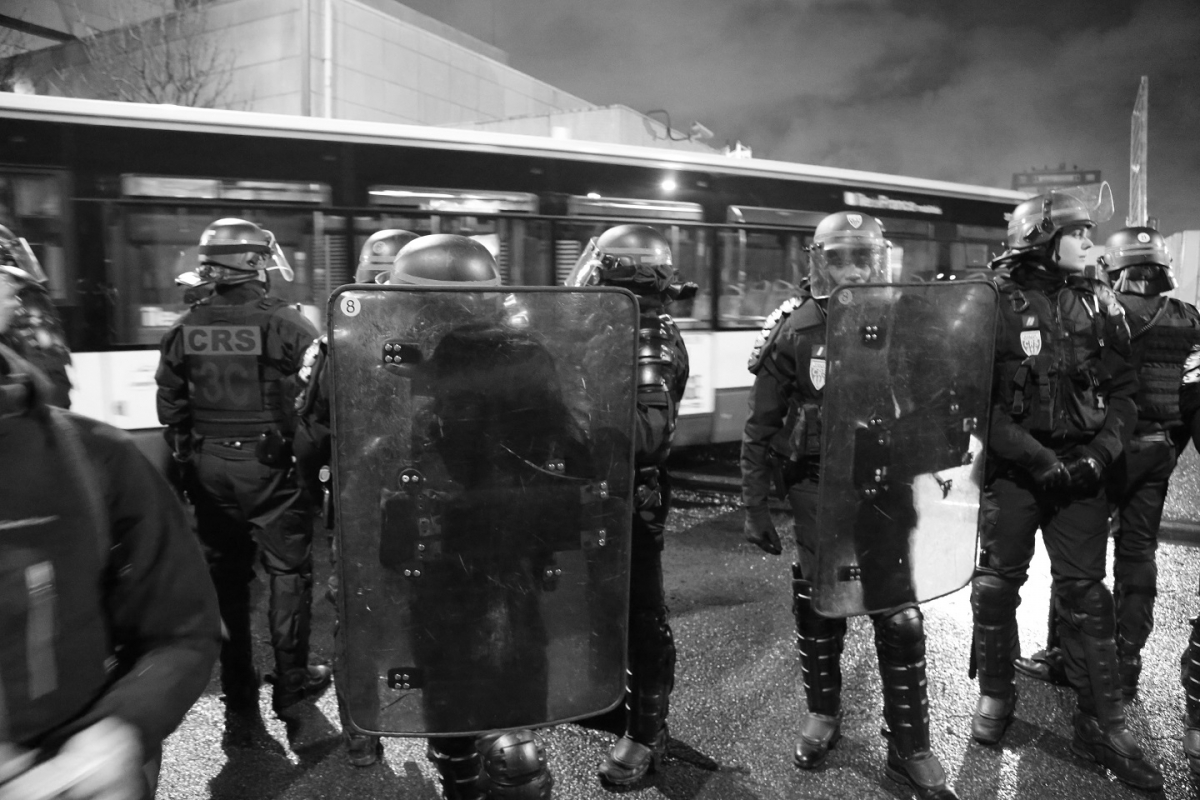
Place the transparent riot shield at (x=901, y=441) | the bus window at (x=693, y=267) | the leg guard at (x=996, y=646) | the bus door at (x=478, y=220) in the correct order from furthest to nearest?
1. the bus window at (x=693, y=267)
2. the bus door at (x=478, y=220)
3. the leg guard at (x=996, y=646)
4. the transparent riot shield at (x=901, y=441)

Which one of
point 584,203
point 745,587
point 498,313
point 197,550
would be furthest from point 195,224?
point 197,550

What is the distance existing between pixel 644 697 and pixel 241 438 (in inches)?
78.5

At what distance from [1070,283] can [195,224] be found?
5599 mm

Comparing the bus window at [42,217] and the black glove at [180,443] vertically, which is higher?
the bus window at [42,217]

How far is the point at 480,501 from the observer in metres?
2.05

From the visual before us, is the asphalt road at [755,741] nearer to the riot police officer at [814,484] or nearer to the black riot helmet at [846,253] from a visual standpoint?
the riot police officer at [814,484]

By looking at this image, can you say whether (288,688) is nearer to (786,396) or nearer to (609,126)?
(786,396)

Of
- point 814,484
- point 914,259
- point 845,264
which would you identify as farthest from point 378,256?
point 914,259

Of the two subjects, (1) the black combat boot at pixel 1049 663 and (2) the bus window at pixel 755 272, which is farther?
(2) the bus window at pixel 755 272

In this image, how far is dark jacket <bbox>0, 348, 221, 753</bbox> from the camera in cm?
112

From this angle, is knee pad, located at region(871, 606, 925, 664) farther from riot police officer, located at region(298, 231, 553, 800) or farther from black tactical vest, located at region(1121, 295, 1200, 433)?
black tactical vest, located at region(1121, 295, 1200, 433)

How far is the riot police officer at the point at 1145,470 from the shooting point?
3.83 metres

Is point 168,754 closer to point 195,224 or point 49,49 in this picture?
point 195,224

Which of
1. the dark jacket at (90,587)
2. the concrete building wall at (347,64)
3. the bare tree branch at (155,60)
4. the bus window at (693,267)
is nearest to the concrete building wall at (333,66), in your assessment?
the concrete building wall at (347,64)
